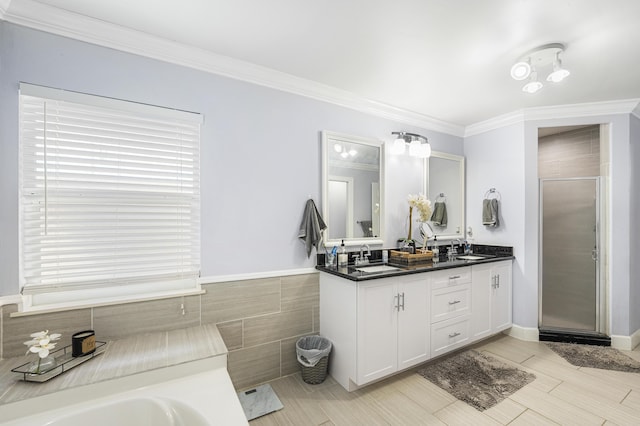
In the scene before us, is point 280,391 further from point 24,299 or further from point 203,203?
point 24,299

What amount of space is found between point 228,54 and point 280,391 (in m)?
2.59

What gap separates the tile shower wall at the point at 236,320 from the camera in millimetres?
1605

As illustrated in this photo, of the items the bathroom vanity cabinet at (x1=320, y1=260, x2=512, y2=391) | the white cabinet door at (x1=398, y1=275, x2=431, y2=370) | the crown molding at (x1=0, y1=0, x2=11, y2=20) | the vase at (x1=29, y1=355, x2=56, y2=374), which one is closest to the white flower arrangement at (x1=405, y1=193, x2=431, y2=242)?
the bathroom vanity cabinet at (x1=320, y1=260, x2=512, y2=391)

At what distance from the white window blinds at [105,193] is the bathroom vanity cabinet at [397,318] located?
1.16 metres

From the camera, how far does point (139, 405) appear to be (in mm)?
1327

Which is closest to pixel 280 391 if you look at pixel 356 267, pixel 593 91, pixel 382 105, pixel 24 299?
pixel 356 267

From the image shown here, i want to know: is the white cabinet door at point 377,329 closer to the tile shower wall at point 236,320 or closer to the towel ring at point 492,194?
the tile shower wall at point 236,320

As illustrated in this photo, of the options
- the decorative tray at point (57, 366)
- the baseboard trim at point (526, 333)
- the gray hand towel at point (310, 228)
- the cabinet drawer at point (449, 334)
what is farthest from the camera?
the baseboard trim at point (526, 333)

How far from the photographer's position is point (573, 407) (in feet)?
6.39

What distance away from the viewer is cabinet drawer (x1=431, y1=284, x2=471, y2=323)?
2.46 metres

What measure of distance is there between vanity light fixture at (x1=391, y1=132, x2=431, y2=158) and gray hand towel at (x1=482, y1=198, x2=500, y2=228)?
99 cm

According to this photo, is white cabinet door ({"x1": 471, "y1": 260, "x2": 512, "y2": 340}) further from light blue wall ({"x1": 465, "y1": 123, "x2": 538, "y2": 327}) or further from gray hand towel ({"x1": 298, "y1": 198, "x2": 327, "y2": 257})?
gray hand towel ({"x1": 298, "y1": 198, "x2": 327, "y2": 257})

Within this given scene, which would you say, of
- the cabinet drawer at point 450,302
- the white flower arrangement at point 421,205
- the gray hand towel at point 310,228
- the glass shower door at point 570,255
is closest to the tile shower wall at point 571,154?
the glass shower door at point 570,255

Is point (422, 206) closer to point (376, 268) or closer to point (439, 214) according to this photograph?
point (439, 214)
